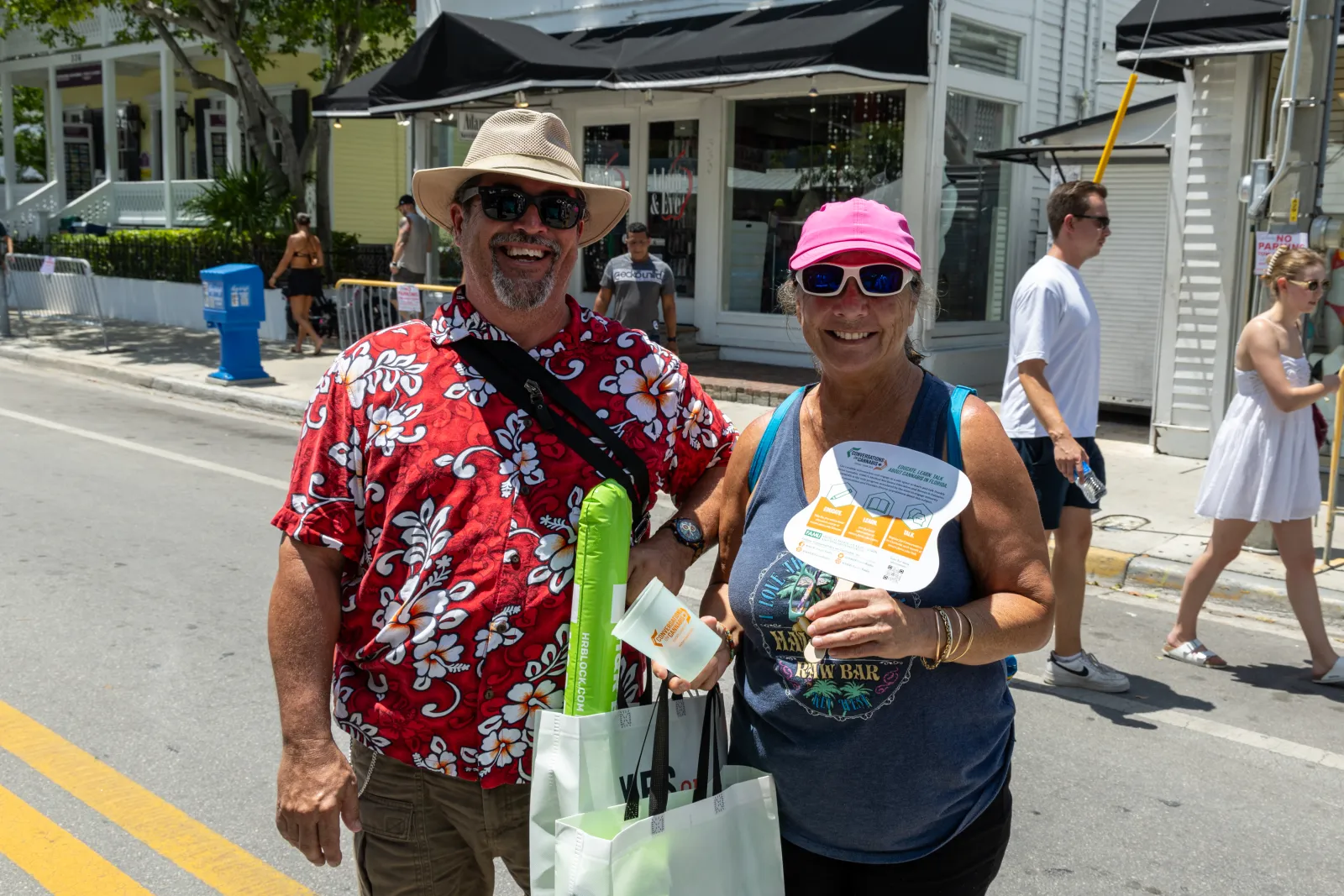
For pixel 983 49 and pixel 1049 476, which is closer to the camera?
pixel 1049 476

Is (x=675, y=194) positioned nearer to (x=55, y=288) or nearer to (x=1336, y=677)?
(x=55, y=288)

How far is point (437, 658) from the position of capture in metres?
2.13

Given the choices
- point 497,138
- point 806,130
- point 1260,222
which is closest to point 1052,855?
point 497,138

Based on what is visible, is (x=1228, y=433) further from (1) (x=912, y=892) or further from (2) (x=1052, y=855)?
(1) (x=912, y=892)

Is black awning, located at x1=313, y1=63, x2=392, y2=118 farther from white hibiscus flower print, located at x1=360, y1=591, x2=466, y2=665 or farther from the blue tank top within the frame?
the blue tank top

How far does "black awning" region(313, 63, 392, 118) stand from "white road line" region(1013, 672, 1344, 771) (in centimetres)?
1228

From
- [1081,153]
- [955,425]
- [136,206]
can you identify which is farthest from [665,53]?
[136,206]

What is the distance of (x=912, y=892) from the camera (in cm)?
207

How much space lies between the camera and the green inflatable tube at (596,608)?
6.53ft

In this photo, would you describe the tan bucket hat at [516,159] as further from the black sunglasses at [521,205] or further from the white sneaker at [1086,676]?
the white sneaker at [1086,676]

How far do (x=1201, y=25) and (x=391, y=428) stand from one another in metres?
8.02

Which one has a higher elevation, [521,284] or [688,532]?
[521,284]

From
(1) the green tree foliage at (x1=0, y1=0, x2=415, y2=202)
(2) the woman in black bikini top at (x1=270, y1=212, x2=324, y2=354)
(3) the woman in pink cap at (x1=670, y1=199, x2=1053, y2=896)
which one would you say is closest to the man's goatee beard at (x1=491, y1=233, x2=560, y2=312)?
(3) the woman in pink cap at (x1=670, y1=199, x2=1053, y2=896)

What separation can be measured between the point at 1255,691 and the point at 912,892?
3856mm
